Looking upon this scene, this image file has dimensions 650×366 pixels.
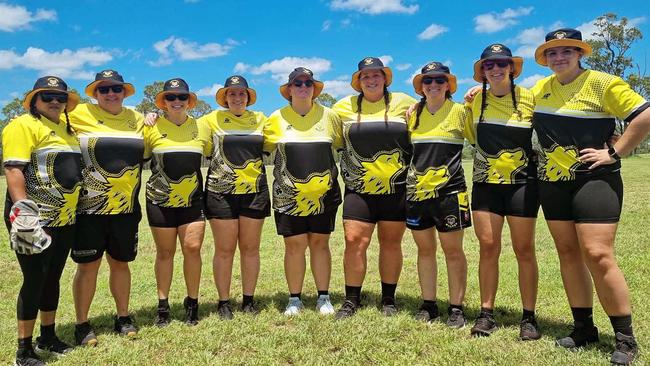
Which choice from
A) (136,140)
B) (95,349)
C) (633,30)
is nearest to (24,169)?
(136,140)

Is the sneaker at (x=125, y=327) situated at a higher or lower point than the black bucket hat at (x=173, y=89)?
lower

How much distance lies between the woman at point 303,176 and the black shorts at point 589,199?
2.45 metres

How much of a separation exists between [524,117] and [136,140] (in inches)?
158

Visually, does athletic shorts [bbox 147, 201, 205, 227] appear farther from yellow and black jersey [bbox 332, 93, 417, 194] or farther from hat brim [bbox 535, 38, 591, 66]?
hat brim [bbox 535, 38, 591, 66]

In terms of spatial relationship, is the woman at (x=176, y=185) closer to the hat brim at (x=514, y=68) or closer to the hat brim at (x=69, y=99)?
the hat brim at (x=69, y=99)

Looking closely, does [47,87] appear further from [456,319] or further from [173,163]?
[456,319]

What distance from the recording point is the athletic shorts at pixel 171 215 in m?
5.43

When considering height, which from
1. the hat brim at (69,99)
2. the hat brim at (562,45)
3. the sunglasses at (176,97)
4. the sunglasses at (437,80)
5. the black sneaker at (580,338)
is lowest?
the black sneaker at (580,338)

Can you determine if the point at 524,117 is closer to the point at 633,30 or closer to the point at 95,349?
the point at 95,349

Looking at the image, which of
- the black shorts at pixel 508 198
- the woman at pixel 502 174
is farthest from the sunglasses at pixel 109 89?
the black shorts at pixel 508 198

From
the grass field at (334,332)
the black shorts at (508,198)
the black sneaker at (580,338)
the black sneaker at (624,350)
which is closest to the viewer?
the black sneaker at (624,350)

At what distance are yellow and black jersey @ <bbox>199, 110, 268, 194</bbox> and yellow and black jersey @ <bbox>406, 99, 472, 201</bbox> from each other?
1.84 meters

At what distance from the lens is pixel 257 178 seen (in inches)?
226

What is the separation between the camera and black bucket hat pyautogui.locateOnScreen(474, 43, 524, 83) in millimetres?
4777
